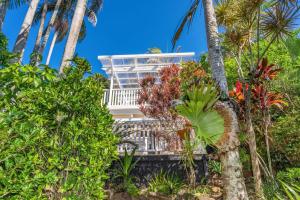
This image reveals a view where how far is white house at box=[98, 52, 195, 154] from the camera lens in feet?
26.6

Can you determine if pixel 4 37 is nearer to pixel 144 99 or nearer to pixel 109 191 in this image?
pixel 109 191

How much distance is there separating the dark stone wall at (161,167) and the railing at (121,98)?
630 cm

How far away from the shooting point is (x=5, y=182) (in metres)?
1.63

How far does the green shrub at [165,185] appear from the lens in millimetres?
5266

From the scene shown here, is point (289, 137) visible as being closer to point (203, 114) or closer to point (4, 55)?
point (203, 114)

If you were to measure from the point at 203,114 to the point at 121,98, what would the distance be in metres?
9.58

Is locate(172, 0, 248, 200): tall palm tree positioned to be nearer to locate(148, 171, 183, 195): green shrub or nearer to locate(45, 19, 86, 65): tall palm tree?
locate(148, 171, 183, 195): green shrub

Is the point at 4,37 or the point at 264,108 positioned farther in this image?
the point at 264,108

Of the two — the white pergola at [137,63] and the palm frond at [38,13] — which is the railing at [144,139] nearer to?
the white pergola at [137,63]

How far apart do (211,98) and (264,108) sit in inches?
93.1

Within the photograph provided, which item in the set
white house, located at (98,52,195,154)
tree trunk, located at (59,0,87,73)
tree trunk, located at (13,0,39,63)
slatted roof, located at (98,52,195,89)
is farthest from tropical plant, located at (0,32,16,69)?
slatted roof, located at (98,52,195,89)

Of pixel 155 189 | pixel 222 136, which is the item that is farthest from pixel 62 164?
pixel 155 189

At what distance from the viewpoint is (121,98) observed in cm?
1276

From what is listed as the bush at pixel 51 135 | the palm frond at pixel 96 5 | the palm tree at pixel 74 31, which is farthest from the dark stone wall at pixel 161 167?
the palm frond at pixel 96 5
